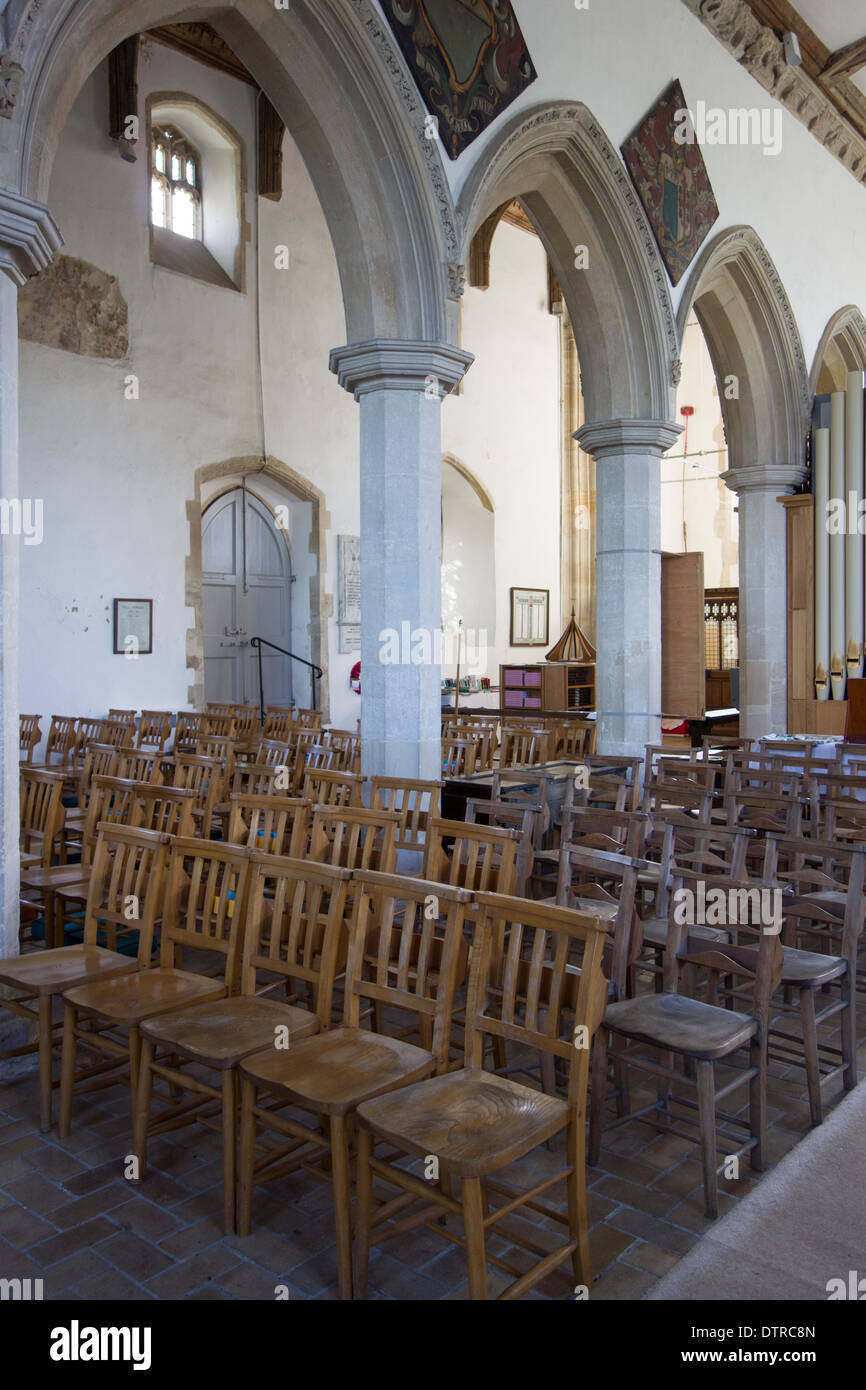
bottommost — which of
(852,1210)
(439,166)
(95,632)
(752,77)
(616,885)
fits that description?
(852,1210)

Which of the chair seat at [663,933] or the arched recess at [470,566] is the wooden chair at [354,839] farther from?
the arched recess at [470,566]

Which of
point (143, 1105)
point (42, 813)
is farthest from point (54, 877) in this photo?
point (143, 1105)

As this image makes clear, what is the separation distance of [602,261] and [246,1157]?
7381mm

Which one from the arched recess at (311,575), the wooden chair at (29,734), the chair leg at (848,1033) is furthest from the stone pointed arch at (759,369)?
the chair leg at (848,1033)

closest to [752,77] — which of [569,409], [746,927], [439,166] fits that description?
[439,166]

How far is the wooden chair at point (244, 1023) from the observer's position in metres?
2.53

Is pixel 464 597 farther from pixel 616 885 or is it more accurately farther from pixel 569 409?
pixel 616 885

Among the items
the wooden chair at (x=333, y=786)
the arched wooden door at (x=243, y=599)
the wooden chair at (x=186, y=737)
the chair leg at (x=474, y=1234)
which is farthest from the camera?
the arched wooden door at (x=243, y=599)

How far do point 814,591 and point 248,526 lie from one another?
6188 millimetres

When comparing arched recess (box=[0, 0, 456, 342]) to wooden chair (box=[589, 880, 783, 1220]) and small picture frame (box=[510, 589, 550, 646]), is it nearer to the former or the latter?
wooden chair (box=[589, 880, 783, 1220])

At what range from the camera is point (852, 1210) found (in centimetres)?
251

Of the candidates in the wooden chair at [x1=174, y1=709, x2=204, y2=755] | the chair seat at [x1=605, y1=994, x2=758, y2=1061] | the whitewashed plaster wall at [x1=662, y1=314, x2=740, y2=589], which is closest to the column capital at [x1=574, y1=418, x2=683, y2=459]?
the wooden chair at [x1=174, y1=709, x2=204, y2=755]

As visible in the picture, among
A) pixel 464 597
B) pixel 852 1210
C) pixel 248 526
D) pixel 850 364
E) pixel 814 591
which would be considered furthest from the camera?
pixel 464 597

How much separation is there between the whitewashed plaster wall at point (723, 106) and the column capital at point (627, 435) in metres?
1.34
